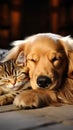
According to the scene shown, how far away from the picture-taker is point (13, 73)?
5.24 ft

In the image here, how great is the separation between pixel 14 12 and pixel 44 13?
332 millimetres

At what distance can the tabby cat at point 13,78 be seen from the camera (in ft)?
4.95

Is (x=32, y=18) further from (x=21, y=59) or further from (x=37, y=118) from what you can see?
(x=37, y=118)

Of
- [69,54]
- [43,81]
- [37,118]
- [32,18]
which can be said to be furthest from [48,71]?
[32,18]

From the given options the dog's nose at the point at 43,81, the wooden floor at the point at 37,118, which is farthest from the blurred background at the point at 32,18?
the wooden floor at the point at 37,118

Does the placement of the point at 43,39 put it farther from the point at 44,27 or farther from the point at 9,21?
the point at 9,21

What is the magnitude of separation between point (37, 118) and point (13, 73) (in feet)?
1.59

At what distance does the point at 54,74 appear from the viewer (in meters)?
1.36

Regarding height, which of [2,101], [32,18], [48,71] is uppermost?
[32,18]

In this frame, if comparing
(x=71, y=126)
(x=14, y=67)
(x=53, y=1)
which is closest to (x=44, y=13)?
(x=53, y=1)

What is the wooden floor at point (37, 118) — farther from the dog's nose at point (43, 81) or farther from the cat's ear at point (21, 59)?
the cat's ear at point (21, 59)

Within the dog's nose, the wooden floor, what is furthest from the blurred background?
the wooden floor

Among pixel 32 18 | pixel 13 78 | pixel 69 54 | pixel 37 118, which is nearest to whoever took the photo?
pixel 37 118

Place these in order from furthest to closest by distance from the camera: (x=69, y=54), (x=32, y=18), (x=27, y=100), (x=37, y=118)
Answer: (x=32, y=18) → (x=69, y=54) → (x=27, y=100) → (x=37, y=118)
